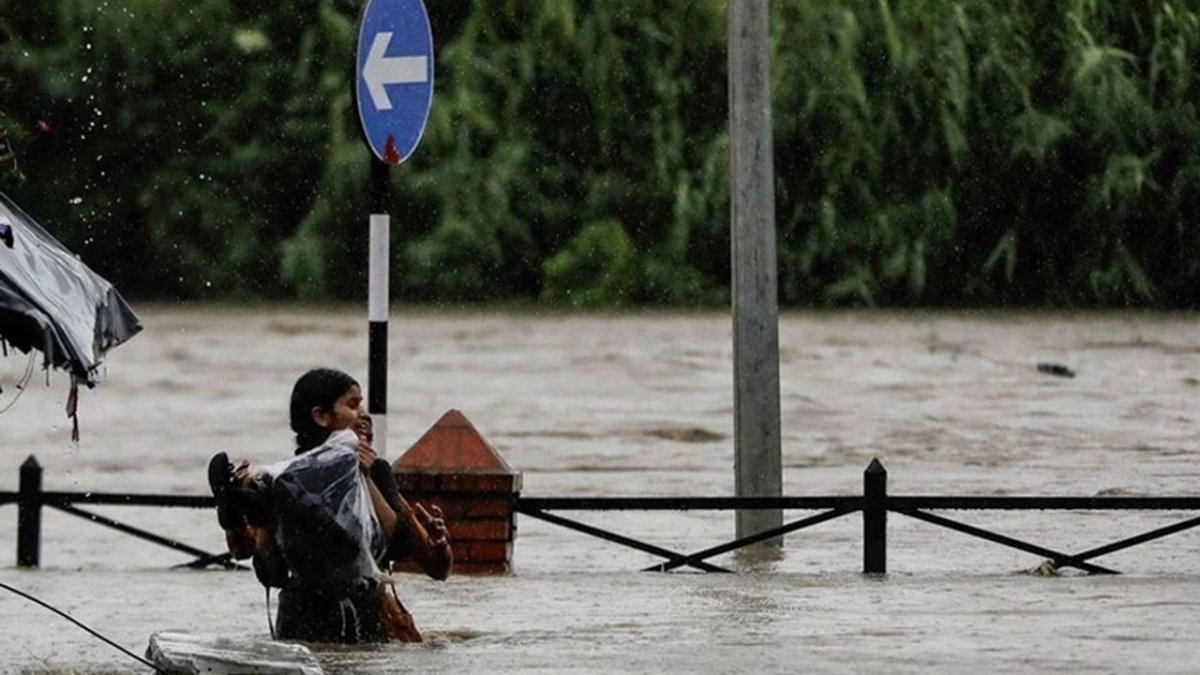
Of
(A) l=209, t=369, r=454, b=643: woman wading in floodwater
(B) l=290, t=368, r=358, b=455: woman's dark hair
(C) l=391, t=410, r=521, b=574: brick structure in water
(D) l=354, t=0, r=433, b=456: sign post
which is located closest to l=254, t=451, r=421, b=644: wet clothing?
(A) l=209, t=369, r=454, b=643: woman wading in floodwater

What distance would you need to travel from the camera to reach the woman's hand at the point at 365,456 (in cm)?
1019

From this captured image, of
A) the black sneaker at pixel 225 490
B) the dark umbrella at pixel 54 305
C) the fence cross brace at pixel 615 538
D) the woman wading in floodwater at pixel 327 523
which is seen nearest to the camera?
the dark umbrella at pixel 54 305

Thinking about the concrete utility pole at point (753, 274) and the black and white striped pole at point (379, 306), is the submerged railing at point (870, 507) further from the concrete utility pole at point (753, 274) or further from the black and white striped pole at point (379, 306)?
the black and white striped pole at point (379, 306)

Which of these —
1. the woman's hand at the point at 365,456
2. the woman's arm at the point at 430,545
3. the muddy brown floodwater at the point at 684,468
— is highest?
the woman's hand at the point at 365,456

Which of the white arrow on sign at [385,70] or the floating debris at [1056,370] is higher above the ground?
the white arrow on sign at [385,70]

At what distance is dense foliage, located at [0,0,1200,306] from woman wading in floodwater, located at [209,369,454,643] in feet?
96.0

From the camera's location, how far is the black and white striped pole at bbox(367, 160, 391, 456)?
13.6m

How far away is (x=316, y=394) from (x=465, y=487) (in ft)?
15.7

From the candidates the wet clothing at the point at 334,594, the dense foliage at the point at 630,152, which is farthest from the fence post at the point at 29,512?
the dense foliage at the point at 630,152

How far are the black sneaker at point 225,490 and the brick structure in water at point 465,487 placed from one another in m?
4.45

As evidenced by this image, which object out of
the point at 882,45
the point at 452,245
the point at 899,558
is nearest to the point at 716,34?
the point at 882,45

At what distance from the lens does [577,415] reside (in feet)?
104

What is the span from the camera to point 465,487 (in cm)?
1489

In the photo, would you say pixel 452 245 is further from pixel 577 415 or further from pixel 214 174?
pixel 577 415
